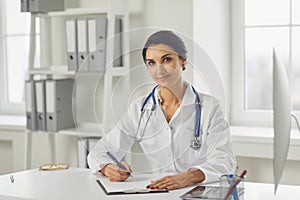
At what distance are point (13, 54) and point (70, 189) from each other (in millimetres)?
2690

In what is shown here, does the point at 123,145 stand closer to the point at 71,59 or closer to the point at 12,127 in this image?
the point at 71,59

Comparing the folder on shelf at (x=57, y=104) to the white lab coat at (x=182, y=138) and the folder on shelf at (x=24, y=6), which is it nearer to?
the folder on shelf at (x=24, y=6)

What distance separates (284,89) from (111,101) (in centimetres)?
66

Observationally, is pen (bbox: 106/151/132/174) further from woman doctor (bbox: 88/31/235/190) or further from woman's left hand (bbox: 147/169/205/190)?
woman's left hand (bbox: 147/169/205/190)

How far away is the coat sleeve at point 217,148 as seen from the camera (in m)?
1.82

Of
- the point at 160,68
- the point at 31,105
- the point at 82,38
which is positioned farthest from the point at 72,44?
the point at 160,68

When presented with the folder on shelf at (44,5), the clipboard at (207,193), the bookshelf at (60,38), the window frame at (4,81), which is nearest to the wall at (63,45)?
the bookshelf at (60,38)

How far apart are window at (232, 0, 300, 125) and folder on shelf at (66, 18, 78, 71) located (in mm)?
924

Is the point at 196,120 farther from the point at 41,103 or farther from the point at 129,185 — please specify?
the point at 41,103

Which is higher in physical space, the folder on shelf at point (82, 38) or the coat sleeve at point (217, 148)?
the folder on shelf at point (82, 38)

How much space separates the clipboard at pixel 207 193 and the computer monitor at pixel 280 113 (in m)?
0.15

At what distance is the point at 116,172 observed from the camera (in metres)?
1.87

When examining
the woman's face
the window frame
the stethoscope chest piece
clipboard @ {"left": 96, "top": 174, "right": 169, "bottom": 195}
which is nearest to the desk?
clipboard @ {"left": 96, "top": 174, "right": 169, "bottom": 195}

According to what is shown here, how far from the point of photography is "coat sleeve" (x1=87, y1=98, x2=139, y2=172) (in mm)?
1867
